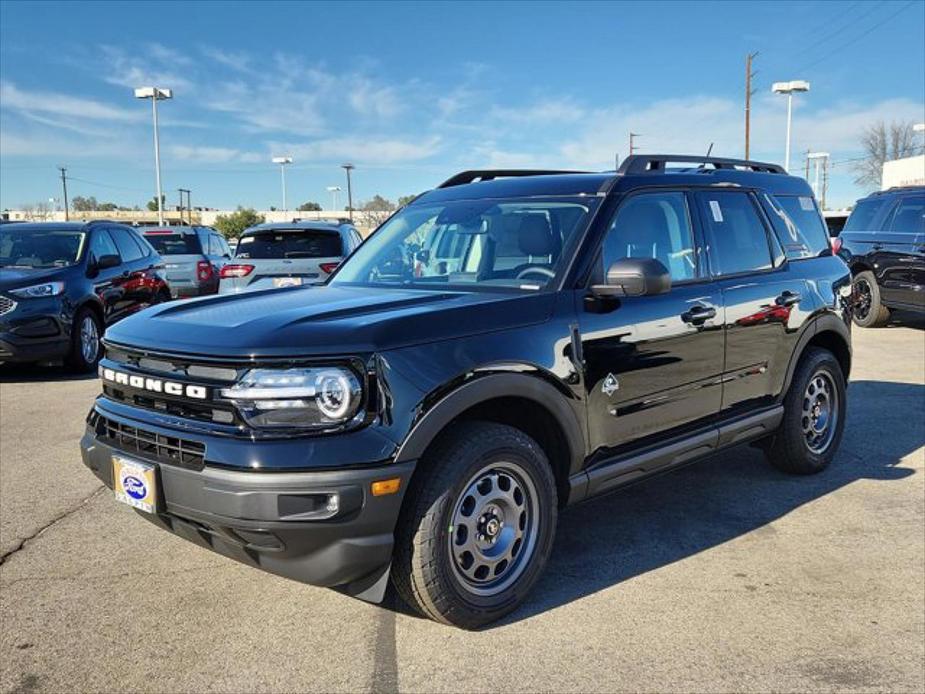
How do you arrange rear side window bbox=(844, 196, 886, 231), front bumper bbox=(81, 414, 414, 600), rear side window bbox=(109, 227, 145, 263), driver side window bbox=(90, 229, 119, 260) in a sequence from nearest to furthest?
front bumper bbox=(81, 414, 414, 600)
driver side window bbox=(90, 229, 119, 260)
rear side window bbox=(109, 227, 145, 263)
rear side window bbox=(844, 196, 886, 231)

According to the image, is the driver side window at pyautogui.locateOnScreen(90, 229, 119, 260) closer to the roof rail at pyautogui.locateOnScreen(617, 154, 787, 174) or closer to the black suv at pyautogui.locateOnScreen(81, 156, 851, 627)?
the black suv at pyautogui.locateOnScreen(81, 156, 851, 627)

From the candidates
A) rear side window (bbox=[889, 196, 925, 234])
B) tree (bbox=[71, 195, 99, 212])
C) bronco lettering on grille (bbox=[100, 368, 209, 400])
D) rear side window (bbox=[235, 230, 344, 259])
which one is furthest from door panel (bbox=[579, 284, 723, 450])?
tree (bbox=[71, 195, 99, 212])

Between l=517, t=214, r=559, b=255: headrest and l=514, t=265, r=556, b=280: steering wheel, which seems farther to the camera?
l=517, t=214, r=559, b=255: headrest

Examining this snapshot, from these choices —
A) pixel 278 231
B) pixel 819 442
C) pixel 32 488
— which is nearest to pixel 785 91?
pixel 278 231

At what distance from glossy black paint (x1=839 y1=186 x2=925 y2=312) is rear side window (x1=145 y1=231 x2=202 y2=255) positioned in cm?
1139

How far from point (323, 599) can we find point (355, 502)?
1006mm

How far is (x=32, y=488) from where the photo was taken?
4961mm

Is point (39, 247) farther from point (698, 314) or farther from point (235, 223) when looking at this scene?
point (235, 223)

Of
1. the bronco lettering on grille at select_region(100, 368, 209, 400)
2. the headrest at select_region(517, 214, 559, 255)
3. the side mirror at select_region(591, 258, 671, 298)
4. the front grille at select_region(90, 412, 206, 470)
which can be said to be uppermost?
the headrest at select_region(517, 214, 559, 255)

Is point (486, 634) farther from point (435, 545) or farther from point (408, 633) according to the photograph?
point (435, 545)

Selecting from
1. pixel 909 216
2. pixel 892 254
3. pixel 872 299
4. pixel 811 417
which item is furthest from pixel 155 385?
pixel 872 299

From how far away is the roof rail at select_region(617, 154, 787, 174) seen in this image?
13.4ft

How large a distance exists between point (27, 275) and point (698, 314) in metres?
7.49

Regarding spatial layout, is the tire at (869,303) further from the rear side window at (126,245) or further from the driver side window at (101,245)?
the driver side window at (101,245)
